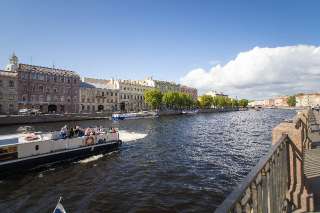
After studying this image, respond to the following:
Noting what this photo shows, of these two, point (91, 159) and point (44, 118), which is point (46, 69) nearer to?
point (44, 118)

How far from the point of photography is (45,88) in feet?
258

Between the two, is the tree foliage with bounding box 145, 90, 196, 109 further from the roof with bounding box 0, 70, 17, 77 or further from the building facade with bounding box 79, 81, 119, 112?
the roof with bounding box 0, 70, 17, 77

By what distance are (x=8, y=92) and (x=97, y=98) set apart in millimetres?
36176

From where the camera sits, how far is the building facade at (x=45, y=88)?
7257 centimetres

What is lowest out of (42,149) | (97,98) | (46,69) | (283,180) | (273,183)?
(42,149)

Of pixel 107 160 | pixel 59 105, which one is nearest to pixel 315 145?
pixel 107 160

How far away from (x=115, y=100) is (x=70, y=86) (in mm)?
25603

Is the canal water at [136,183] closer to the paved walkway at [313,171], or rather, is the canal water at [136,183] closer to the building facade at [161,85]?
the paved walkway at [313,171]

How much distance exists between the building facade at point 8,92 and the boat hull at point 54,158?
2057 inches

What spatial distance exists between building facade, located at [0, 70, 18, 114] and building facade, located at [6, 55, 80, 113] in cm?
128

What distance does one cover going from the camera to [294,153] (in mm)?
5895

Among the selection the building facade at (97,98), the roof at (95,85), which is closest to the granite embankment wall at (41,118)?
the building facade at (97,98)

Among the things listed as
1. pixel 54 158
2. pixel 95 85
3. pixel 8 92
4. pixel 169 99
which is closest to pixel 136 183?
pixel 54 158

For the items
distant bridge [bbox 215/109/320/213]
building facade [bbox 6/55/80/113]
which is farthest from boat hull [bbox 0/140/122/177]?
building facade [bbox 6/55/80/113]
